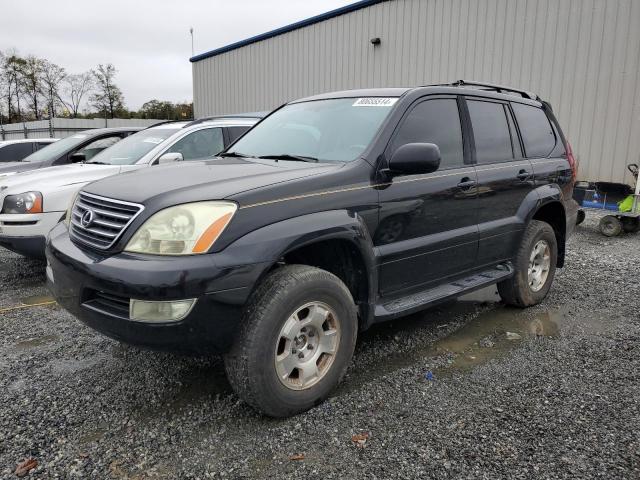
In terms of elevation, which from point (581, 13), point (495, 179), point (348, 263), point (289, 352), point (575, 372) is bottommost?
point (575, 372)

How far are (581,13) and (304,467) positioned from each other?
10.8m

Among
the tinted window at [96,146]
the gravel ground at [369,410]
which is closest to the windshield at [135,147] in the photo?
the tinted window at [96,146]

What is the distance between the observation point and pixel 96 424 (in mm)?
2713

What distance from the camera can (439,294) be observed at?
11.7 feet

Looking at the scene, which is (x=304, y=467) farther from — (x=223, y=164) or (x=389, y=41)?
(x=389, y=41)

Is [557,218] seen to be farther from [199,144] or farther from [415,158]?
[199,144]

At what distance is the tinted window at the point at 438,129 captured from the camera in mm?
3434

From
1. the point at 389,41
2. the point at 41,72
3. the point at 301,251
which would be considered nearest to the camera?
the point at 301,251

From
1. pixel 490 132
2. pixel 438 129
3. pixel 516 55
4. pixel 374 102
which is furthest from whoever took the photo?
pixel 516 55

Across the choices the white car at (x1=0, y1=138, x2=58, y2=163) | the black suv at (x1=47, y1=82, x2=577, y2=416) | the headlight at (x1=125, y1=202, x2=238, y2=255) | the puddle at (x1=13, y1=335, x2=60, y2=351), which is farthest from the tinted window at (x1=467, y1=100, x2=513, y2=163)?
the white car at (x1=0, y1=138, x2=58, y2=163)

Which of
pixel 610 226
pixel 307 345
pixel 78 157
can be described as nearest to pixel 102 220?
pixel 307 345

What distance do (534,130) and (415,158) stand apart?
2250 millimetres

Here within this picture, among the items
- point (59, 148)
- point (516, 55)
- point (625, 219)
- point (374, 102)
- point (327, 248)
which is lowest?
point (625, 219)

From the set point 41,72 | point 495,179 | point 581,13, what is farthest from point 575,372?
point 41,72
